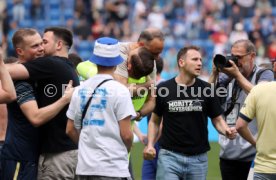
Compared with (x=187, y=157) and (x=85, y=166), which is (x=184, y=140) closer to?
(x=187, y=157)

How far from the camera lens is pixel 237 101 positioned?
9.51 m

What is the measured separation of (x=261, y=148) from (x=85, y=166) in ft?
5.82

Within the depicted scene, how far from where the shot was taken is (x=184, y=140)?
8.83m

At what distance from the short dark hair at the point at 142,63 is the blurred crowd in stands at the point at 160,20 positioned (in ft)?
57.6

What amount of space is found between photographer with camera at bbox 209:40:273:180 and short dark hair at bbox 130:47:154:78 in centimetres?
108

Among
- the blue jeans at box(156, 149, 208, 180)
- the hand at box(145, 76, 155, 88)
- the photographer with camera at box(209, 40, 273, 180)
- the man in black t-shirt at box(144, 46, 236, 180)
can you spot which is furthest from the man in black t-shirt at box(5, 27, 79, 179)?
the photographer with camera at box(209, 40, 273, 180)

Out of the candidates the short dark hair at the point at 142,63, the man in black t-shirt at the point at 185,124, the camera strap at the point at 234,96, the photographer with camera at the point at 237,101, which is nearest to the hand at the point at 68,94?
the short dark hair at the point at 142,63

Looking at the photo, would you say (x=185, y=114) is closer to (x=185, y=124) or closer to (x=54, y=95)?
(x=185, y=124)

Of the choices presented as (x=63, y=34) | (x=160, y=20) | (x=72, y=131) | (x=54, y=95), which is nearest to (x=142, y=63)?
(x=63, y=34)

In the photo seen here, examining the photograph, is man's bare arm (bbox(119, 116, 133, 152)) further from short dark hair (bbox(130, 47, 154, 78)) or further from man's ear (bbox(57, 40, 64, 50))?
man's ear (bbox(57, 40, 64, 50))

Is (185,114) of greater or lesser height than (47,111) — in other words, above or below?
below

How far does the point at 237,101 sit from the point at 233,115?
174 mm

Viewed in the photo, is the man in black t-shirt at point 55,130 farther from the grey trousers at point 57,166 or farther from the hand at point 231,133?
the hand at point 231,133

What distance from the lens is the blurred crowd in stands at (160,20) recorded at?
1064 inches
